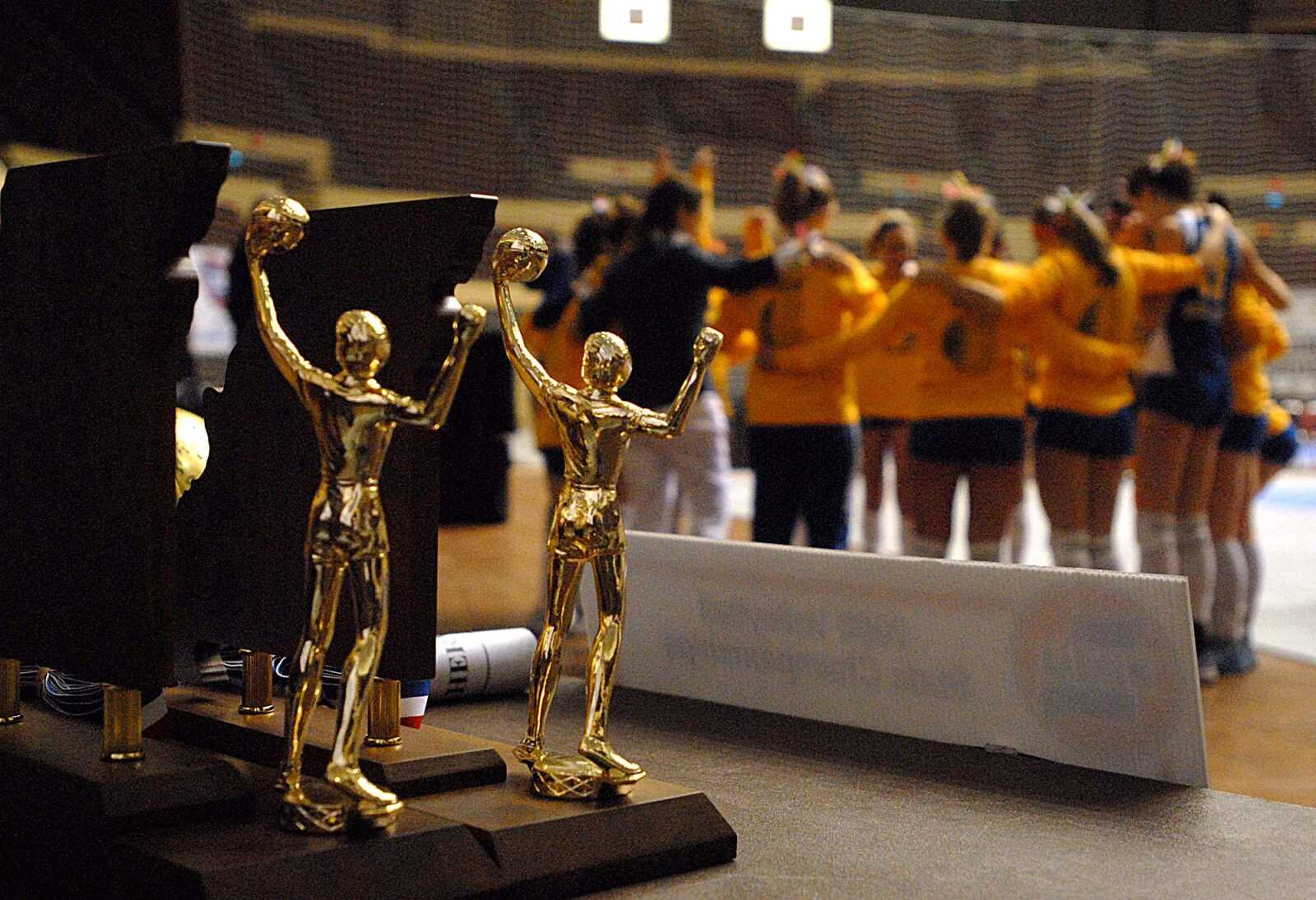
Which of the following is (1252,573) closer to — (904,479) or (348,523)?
(904,479)

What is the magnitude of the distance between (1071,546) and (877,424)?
4.83 feet

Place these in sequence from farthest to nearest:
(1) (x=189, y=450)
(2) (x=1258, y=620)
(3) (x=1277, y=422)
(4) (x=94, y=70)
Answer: (2) (x=1258, y=620) → (3) (x=1277, y=422) → (4) (x=94, y=70) → (1) (x=189, y=450)

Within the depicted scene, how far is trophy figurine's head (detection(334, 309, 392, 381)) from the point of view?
2.35ft

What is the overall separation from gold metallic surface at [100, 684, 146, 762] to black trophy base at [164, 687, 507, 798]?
0.31 ft

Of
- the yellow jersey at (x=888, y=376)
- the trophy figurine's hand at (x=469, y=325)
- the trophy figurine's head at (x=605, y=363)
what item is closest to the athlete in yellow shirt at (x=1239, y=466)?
the yellow jersey at (x=888, y=376)

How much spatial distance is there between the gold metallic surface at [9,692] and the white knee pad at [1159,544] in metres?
2.75

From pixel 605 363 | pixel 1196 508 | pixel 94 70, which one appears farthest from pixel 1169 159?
pixel 605 363

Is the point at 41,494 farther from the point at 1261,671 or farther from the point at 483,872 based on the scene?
the point at 1261,671

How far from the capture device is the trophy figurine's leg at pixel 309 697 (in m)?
0.71

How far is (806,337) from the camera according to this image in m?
3.26

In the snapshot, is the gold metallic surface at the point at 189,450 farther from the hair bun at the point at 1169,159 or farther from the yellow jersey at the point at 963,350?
the hair bun at the point at 1169,159

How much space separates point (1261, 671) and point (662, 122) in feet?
21.1

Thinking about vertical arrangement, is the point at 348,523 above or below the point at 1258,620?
above

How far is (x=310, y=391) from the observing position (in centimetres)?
72
